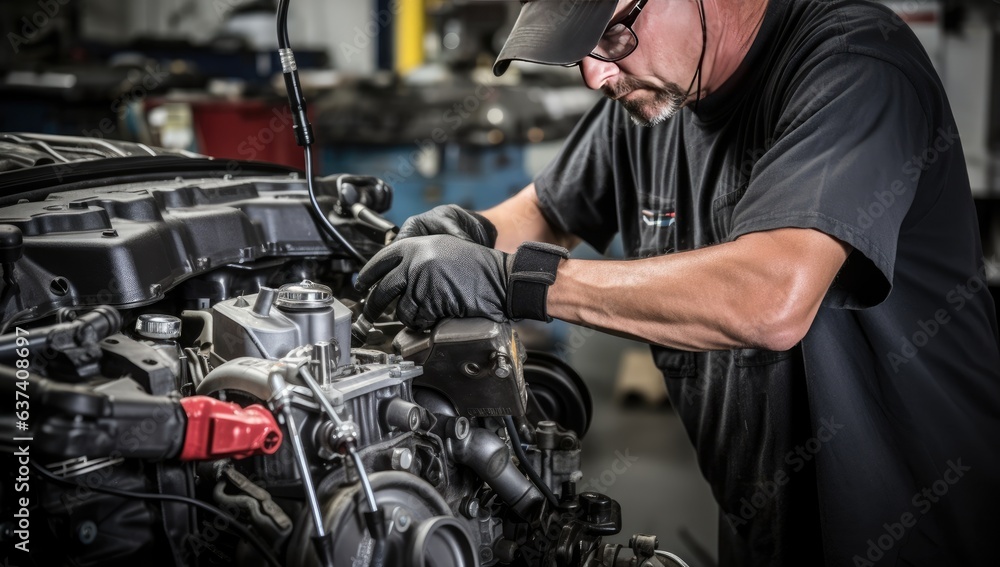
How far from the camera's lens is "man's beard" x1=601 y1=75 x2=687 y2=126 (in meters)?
1.48

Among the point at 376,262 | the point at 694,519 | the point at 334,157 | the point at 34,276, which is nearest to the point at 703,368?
the point at 376,262

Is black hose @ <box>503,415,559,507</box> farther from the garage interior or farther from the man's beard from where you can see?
the garage interior

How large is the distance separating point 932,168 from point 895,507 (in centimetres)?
52

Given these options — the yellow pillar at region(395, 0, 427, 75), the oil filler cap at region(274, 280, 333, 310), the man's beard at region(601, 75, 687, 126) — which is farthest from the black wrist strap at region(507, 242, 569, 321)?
the yellow pillar at region(395, 0, 427, 75)

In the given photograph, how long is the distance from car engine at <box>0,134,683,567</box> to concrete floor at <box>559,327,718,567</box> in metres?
1.46

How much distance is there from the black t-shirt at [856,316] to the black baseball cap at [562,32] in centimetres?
30

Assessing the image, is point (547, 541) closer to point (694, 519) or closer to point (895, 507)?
point (895, 507)

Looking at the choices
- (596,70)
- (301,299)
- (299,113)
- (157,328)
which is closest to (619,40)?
(596,70)

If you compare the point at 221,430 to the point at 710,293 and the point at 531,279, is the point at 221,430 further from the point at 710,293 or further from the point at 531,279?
the point at 710,293

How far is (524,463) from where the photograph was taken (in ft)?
4.28

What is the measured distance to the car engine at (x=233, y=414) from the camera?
93cm

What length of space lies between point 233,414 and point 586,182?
1164 millimetres

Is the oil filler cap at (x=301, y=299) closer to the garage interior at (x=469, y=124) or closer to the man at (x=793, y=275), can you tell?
the man at (x=793, y=275)

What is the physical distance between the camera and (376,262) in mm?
1298
